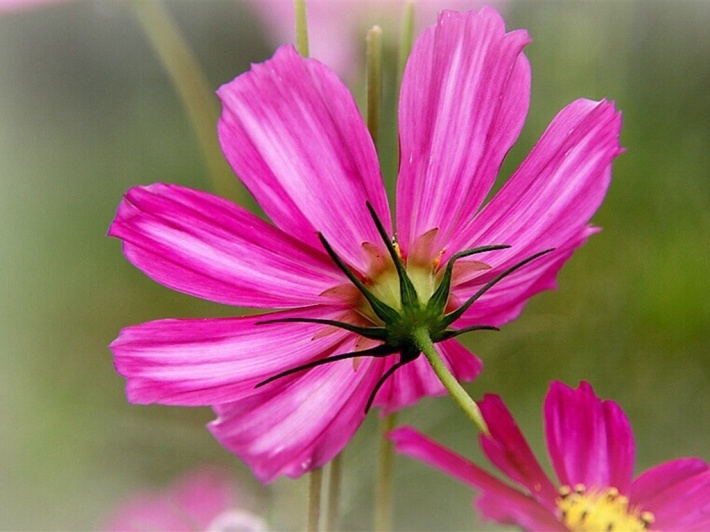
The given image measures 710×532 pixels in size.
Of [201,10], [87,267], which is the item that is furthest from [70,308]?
[201,10]

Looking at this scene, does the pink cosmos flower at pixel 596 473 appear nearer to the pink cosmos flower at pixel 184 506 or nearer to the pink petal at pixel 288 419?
the pink petal at pixel 288 419

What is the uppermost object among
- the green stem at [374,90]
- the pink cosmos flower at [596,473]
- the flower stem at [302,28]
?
the flower stem at [302,28]

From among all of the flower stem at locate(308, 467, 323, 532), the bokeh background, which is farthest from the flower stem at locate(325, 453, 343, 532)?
the bokeh background

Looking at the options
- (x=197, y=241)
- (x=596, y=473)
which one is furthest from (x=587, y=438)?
(x=197, y=241)

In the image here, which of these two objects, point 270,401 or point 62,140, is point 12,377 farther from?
point 270,401

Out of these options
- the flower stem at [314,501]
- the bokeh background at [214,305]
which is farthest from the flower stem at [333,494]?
the bokeh background at [214,305]

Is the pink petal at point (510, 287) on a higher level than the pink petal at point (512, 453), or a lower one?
higher

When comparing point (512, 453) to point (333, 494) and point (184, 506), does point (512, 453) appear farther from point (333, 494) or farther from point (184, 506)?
point (184, 506)
